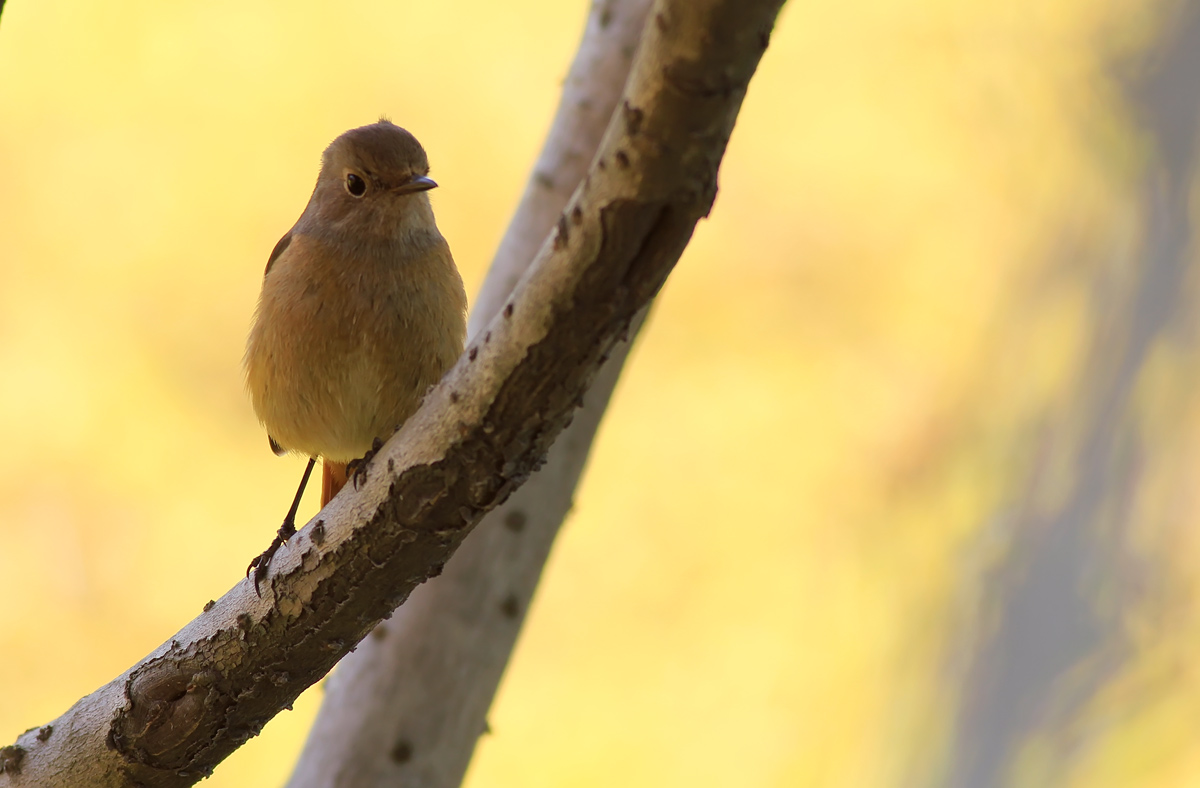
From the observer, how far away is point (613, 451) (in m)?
7.11

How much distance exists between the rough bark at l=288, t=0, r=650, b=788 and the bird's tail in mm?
Result: 366

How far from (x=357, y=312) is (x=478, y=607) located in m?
0.92

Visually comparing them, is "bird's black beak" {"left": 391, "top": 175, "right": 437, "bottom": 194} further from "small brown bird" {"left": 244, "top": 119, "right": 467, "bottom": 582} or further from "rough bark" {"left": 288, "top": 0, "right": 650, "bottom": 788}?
"rough bark" {"left": 288, "top": 0, "right": 650, "bottom": 788}

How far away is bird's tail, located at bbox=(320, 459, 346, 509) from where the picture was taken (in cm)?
316

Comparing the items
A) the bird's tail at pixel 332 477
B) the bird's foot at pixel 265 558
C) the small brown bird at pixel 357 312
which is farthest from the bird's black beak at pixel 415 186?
the bird's foot at pixel 265 558

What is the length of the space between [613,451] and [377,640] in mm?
4003

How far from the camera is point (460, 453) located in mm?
1772

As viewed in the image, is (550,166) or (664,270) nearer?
(664,270)

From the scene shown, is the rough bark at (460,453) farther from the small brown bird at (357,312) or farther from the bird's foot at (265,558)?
the small brown bird at (357,312)

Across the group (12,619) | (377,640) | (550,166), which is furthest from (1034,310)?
(12,619)

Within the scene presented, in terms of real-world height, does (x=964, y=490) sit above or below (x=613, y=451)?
below

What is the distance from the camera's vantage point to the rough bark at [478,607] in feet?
10.1

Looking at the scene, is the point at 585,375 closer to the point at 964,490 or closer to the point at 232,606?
the point at 232,606

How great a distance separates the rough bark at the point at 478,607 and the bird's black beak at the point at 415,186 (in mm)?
385
